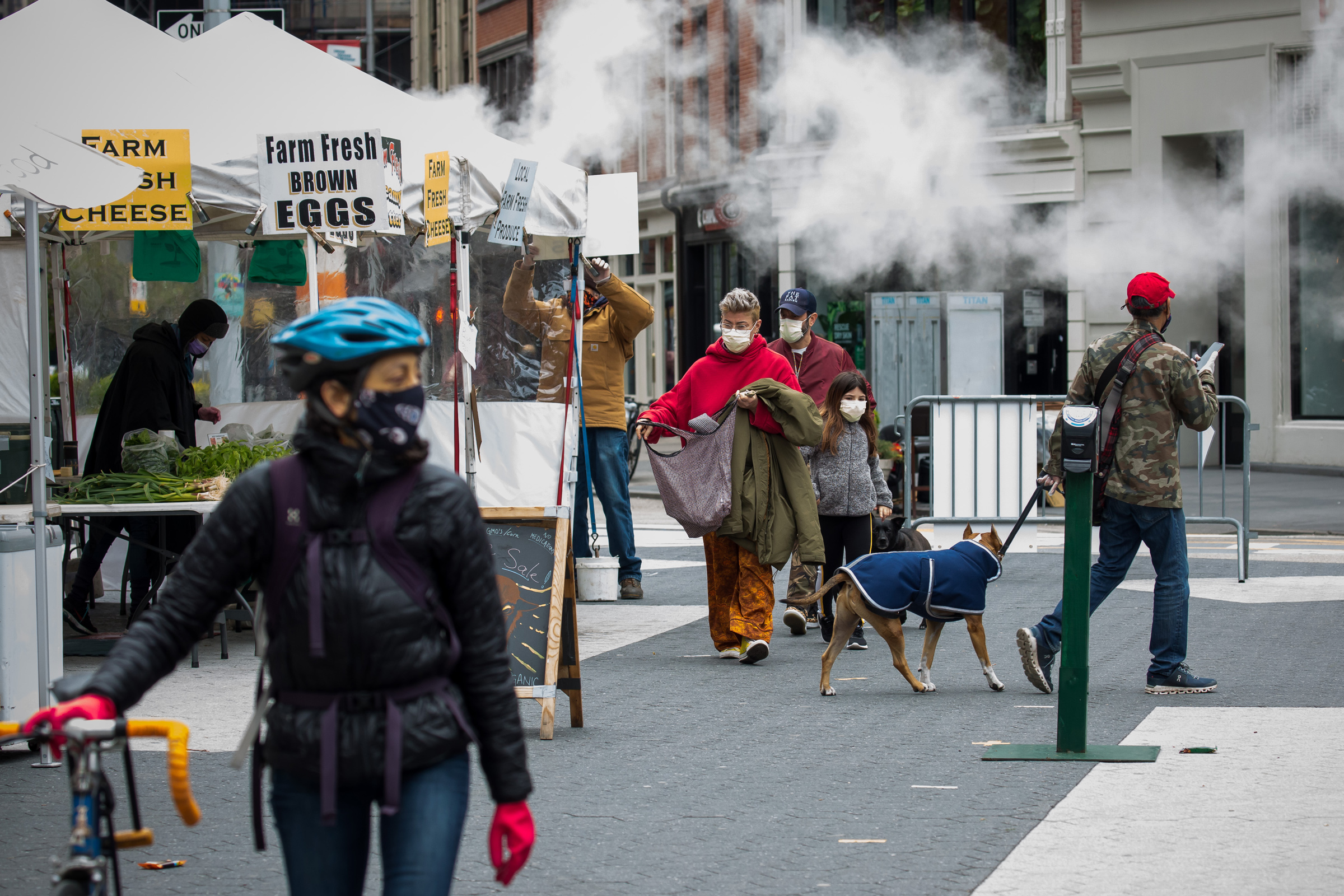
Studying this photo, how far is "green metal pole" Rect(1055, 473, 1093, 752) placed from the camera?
576cm

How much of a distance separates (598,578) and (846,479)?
2308 mm

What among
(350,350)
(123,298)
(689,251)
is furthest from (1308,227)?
(350,350)

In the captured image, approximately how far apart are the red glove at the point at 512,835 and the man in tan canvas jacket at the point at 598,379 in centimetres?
683

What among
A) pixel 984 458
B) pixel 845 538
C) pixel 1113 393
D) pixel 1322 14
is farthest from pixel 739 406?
pixel 1322 14

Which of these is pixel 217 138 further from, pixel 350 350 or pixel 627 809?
pixel 350 350

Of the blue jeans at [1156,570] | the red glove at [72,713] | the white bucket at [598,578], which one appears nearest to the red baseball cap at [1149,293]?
the blue jeans at [1156,570]

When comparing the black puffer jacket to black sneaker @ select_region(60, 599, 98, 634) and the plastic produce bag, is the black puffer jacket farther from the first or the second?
black sneaker @ select_region(60, 599, 98, 634)

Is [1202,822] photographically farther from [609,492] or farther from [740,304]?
[609,492]

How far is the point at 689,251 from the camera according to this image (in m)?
30.0

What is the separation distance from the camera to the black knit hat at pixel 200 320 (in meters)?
8.86

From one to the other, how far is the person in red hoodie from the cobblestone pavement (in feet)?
0.74

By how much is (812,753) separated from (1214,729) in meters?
1.65

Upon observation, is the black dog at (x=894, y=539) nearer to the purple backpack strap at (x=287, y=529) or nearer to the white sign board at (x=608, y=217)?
the white sign board at (x=608, y=217)

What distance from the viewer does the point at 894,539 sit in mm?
9148
